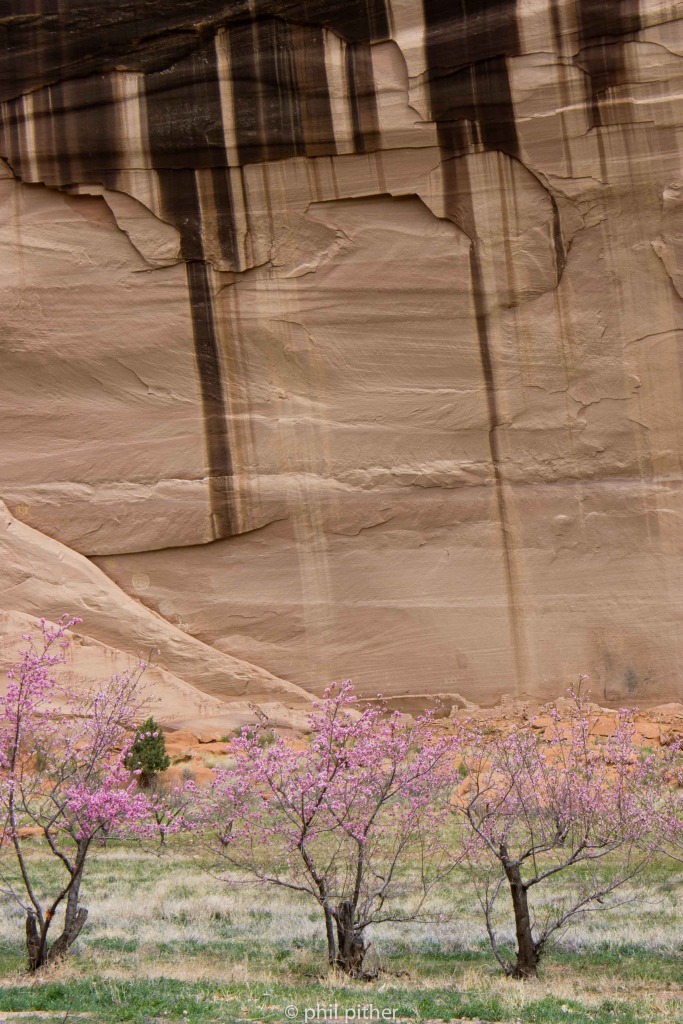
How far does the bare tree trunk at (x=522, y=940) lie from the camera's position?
26.0 feet

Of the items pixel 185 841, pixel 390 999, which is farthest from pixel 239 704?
pixel 390 999

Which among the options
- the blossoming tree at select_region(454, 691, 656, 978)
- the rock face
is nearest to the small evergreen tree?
the rock face

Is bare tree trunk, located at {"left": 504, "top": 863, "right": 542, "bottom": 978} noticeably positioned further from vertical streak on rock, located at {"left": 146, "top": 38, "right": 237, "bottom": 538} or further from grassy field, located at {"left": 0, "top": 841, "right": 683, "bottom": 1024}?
vertical streak on rock, located at {"left": 146, "top": 38, "right": 237, "bottom": 538}

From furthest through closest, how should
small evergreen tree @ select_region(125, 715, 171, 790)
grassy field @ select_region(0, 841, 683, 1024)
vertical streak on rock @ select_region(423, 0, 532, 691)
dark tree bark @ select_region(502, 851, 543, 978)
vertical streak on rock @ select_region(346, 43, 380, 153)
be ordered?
vertical streak on rock @ select_region(346, 43, 380, 153) → vertical streak on rock @ select_region(423, 0, 532, 691) → small evergreen tree @ select_region(125, 715, 171, 790) → dark tree bark @ select_region(502, 851, 543, 978) → grassy field @ select_region(0, 841, 683, 1024)

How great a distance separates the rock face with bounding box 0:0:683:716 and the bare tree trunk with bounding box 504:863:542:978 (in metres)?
8.44

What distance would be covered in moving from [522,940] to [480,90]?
42.2ft

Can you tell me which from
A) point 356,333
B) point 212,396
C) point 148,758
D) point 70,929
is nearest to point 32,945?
point 70,929

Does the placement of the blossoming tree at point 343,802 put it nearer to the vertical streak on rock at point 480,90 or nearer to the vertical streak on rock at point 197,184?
the vertical streak on rock at point 480,90

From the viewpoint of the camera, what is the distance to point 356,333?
17203mm

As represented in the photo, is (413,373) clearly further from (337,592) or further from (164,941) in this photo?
(164,941)

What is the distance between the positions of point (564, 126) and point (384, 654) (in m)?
8.40

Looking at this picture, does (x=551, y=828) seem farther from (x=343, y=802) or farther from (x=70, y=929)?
(x=70, y=929)

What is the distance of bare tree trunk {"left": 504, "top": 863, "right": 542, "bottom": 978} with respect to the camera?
793 centimetres

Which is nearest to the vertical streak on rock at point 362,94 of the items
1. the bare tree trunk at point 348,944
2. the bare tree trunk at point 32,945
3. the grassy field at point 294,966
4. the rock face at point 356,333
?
the rock face at point 356,333
